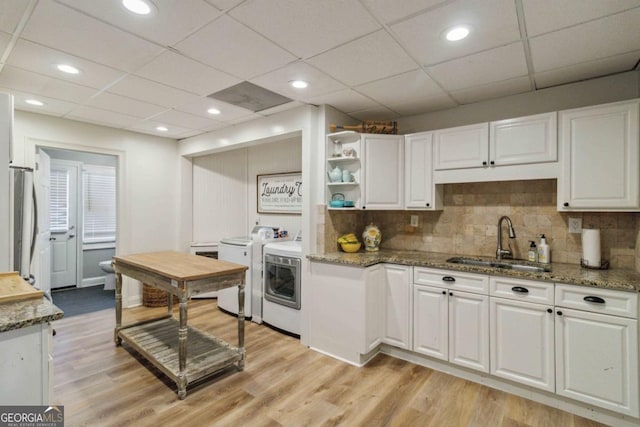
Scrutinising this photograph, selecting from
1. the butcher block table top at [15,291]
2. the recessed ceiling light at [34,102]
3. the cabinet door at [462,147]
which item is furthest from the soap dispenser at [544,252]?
the recessed ceiling light at [34,102]

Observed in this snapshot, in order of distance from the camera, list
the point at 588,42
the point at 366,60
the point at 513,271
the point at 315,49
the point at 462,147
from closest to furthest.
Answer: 1. the point at 588,42
2. the point at 315,49
3. the point at 366,60
4. the point at 513,271
5. the point at 462,147

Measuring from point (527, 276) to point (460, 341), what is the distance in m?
0.74

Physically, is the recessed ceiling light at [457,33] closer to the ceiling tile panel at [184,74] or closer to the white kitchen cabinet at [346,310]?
the ceiling tile panel at [184,74]

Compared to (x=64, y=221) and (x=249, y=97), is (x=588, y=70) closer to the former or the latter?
(x=249, y=97)

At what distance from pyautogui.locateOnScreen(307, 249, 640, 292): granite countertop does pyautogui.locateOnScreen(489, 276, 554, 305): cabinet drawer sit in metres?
0.04

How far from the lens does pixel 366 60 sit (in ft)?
7.17

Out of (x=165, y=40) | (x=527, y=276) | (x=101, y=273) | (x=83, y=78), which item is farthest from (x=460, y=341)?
(x=101, y=273)

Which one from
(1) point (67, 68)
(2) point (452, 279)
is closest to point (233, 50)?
(1) point (67, 68)

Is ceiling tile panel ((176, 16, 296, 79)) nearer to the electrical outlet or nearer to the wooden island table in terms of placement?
the wooden island table

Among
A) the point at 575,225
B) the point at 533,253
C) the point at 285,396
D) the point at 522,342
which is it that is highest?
the point at 575,225

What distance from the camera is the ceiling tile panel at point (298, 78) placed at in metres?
2.35

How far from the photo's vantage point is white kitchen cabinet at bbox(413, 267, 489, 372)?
95.8 inches

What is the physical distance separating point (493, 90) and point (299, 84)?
1.67 meters

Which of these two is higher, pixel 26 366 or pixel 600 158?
pixel 600 158
